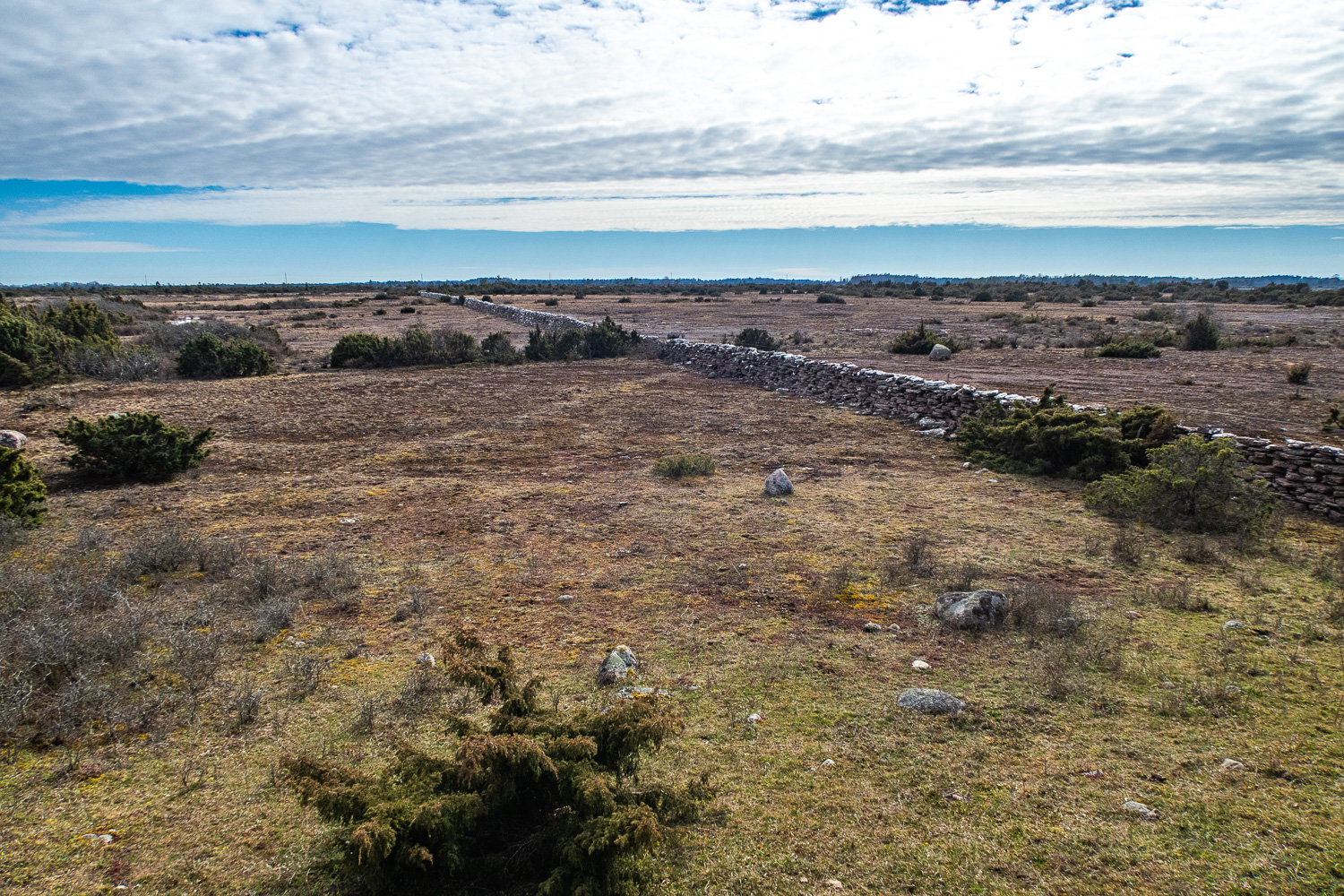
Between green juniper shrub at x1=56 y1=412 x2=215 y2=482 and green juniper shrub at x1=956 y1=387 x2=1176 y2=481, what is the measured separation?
36.7 feet

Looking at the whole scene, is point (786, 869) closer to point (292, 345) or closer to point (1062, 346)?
point (1062, 346)

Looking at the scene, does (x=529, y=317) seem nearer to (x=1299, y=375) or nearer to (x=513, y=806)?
(x=1299, y=375)

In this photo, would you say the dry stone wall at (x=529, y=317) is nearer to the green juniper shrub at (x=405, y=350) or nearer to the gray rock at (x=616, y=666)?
the green juniper shrub at (x=405, y=350)

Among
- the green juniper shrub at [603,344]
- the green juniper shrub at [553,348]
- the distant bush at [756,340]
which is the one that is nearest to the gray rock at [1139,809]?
the distant bush at [756,340]

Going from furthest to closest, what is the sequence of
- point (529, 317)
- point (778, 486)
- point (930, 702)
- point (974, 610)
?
point (529, 317) → point (778, 486) → point (974, 610) → point (930, 702)

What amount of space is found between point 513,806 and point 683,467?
22.0 ft

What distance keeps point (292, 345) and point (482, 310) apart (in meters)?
21.6

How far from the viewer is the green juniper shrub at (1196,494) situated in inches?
283

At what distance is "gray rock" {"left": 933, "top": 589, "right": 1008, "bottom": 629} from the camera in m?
5.14

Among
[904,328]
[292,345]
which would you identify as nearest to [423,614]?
[292,345]

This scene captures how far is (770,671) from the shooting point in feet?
15.1

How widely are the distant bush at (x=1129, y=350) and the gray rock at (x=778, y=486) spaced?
16.7 metres

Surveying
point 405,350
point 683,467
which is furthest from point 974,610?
point 405,350

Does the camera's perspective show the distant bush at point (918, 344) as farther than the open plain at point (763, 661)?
Yes
